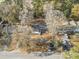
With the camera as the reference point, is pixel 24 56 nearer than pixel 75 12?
Yes

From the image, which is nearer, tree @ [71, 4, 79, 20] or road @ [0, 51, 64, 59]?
road @ [0, 51, 64, 59]

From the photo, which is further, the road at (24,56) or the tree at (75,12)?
the tree at (75,12)

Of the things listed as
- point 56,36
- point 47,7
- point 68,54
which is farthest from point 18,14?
point 68,54

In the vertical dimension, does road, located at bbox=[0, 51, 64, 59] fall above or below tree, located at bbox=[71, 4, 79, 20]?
below

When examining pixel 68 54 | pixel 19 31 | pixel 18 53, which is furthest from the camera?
pixel 19 31

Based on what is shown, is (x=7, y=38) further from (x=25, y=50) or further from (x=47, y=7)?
(x=47, y=7)

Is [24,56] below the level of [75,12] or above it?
below

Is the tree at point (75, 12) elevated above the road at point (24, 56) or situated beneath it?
elevated above

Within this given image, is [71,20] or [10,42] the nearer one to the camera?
[10,42]

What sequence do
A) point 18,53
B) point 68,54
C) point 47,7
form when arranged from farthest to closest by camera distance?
point 47,7, point 18,53, point 68,54

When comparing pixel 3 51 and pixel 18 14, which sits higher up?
pixel 18 14
